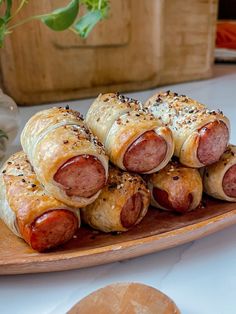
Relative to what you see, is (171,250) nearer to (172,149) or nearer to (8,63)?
(172,149)

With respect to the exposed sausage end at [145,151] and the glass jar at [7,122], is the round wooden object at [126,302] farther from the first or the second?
the glass jar at [7,122]

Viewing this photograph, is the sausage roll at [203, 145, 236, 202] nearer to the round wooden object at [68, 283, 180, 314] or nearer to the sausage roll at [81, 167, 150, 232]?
the sausage roll at [81, 167, 150, 232]

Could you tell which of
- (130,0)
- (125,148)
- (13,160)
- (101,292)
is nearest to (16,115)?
(13,160)

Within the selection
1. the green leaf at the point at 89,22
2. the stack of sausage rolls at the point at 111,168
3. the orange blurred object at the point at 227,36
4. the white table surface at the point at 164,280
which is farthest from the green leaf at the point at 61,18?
the orange blurred object at the point at 227,36

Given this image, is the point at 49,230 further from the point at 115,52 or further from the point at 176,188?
the point at 115,52

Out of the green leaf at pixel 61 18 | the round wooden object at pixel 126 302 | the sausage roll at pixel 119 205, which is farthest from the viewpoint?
the green leaf at pixel 61 18
